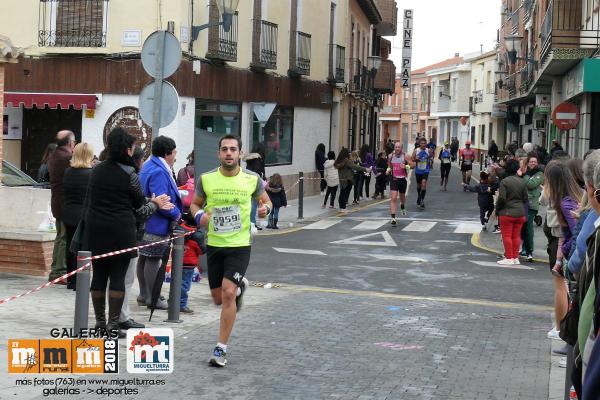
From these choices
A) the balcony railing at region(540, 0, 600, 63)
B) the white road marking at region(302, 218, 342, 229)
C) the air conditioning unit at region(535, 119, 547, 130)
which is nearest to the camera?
the white road marking at region(302, 218, 342, 229)

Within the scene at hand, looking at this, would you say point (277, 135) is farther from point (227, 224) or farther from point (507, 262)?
point (227, 224)

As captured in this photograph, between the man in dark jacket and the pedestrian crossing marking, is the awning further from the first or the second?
the man in dark jacket

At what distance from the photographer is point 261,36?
2602 cm

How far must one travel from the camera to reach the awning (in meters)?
21.2

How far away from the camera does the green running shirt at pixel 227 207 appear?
309 inches

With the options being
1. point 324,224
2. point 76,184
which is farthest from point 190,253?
point 324,224

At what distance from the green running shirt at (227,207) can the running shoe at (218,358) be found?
2.71 feet

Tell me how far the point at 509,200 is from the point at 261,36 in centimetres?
1221

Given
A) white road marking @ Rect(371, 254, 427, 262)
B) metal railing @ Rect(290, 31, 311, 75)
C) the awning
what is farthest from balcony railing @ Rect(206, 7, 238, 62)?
white road marking @ Rect(371, 254, 427, 262)

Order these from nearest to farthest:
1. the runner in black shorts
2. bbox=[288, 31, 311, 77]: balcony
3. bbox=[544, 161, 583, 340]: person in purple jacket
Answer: the runner in black shorts
bbox=[544, 161, 583, 340]: person in purple jacket
bbox=[288, 31, 311, 77]: balcony

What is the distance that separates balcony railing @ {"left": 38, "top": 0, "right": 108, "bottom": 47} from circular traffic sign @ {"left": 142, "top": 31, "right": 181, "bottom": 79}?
967cm

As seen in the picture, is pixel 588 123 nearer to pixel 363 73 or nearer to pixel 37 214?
pixel 37 214

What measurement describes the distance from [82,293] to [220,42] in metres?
16.3

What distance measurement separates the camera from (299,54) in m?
29.6
